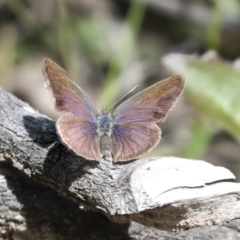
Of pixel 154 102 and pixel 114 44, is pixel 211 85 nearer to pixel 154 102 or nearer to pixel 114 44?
pixel 154 102

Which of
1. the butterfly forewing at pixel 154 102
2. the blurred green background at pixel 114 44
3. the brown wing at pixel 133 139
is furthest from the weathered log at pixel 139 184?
the blurred green background at pixel 114 44

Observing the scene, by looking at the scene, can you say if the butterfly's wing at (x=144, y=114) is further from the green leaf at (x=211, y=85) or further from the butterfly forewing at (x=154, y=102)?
the green leaf at (x=211, y=85)

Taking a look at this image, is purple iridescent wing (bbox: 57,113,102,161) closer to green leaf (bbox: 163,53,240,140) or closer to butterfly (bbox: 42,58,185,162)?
butterfly (bbox: 42,58,185,162)

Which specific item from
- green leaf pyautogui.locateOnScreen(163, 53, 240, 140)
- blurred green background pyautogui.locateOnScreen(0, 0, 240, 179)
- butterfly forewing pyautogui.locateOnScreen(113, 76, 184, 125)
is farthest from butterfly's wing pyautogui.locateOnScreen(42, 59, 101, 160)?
blurred green background pyautogui.locateOnScreen(0, 0, 240, 179)

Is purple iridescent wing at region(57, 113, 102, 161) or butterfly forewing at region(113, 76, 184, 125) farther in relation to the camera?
butterfly forewing at region(113, 76, 184, 125)

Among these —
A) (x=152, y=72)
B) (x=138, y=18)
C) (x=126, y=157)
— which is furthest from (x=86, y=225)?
(x=152, y=72)
